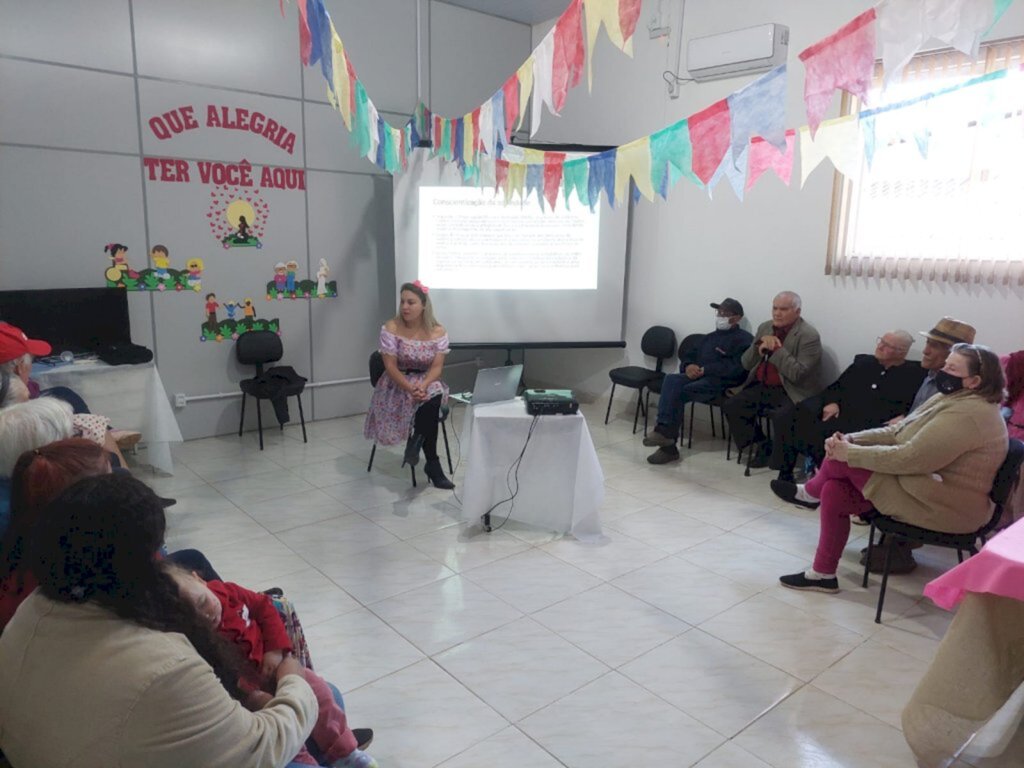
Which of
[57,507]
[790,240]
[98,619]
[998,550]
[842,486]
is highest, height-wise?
[790,240]

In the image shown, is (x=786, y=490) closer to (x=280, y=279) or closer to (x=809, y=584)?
(x=809, y=584)

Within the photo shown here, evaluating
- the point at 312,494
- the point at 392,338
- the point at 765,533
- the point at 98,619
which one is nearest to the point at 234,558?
the point at 312,494

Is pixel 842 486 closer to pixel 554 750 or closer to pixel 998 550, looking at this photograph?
pixel 998 550

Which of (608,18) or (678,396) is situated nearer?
(608,18)

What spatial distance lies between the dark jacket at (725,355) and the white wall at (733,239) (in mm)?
269

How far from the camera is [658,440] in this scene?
5012mm

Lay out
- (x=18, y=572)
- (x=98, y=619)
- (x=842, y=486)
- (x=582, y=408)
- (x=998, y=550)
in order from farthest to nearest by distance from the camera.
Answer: (x=582, y=408) < (x=842, y=486) < (x=998, y=550) < (x=18, y=572) < (x=98, y=619)

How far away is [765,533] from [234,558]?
2684mm

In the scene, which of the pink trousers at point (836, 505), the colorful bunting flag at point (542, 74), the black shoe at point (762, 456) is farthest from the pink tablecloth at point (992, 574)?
the black shoe at point (762, 456)

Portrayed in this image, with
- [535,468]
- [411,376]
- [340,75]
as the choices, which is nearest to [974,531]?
[535,468]

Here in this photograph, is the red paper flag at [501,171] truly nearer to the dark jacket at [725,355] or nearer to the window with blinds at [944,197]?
the window with blinds at [944,197]

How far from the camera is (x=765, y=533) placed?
12.1 ft

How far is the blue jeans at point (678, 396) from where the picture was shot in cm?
492

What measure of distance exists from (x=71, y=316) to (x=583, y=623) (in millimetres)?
3574
